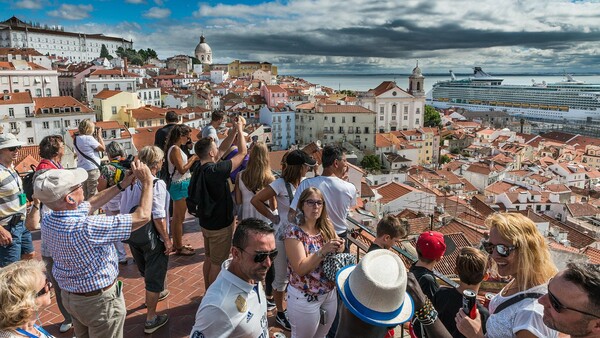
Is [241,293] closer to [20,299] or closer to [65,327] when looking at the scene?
[20,299]

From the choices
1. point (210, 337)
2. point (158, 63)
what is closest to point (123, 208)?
point (210, 337)

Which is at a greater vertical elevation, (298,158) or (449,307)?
(298,158)

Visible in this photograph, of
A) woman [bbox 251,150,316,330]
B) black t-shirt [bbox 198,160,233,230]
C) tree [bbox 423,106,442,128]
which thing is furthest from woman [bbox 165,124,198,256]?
tree [bbox 423,106,442,128]

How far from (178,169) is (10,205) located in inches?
63.1

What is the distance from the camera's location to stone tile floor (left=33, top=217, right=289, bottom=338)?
3557 mm

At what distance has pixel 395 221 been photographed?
3.26 m

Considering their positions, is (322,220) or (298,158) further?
(298,158)

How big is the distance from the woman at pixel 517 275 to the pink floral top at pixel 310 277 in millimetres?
926

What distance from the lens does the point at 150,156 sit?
11.5 ft

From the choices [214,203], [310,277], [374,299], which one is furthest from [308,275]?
[214,203]

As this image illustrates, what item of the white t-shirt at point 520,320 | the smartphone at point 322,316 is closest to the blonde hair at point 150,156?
the smartphone at point 322,316

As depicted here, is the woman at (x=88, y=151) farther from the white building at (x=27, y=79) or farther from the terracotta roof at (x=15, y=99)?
the white building at (x=27, y=79)

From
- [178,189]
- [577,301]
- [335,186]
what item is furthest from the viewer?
[178,189]

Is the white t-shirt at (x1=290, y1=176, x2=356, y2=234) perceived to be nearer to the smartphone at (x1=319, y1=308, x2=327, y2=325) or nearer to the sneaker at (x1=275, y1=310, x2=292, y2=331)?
the smartphone at (x1=319, y1=308, x2=327, y2=325)
